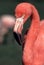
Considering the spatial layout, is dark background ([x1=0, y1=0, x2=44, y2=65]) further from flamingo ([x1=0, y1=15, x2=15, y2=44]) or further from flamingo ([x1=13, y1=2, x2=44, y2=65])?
flamingo ([x1=13, y1=2, x2=44, y2=65])

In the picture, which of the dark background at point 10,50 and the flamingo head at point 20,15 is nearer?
the flamingo head at point 20,15

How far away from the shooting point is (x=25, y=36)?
6.43ft

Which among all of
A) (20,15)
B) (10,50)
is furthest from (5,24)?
(20,15)

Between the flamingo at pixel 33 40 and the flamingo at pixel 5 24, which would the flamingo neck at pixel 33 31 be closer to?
the flamingo at pixel 33 40

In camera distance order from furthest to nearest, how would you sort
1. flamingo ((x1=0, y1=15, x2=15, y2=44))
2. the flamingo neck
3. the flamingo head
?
flamingo ((x1=0, y1=15, x2=15, y2=44)) → the flamingo neck → the flamingo head

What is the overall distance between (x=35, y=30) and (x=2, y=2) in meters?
Result: 6.39

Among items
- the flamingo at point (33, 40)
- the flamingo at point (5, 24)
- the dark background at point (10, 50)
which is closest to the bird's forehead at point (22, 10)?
the flamingo at point (33, 40)

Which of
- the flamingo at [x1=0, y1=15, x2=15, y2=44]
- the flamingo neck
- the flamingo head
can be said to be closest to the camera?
the flamingo head

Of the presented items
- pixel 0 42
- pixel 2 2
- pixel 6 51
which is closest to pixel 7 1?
pixel 2 2

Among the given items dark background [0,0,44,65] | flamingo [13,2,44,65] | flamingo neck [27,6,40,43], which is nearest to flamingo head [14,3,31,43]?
flamingo [13,2,44,65]

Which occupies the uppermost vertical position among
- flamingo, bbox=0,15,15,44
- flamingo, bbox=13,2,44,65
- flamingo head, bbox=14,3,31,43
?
flamingo head, bbox=14,3,31,43

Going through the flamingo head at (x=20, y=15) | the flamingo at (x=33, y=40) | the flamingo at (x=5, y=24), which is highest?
the flamingo head at (x=20, y=15)

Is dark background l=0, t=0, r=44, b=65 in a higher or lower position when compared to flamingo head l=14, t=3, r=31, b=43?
lower

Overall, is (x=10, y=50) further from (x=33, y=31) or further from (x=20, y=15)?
(x=20, y=15)
